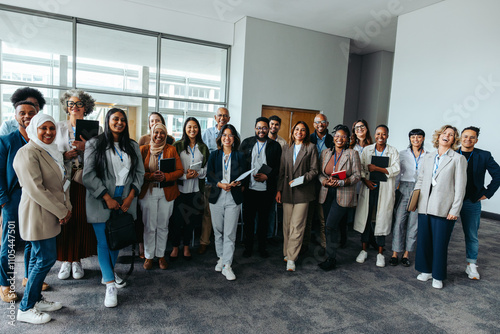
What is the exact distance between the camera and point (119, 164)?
2623 millimetres

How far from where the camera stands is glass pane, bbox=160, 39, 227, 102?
24.1 ft

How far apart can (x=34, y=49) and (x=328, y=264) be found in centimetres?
699

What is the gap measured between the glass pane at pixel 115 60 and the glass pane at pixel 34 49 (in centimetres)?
30

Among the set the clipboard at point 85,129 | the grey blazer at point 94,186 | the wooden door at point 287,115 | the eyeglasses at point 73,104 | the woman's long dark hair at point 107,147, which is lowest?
the grey blazer at point 94,186

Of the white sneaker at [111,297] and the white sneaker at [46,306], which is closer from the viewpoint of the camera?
the white sneaker at [46,306]

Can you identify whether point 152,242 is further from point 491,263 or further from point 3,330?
point 491,263

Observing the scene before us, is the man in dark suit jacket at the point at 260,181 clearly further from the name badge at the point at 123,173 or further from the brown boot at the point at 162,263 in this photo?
the name badge at the point at 123,173

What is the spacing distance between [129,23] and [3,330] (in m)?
6.32

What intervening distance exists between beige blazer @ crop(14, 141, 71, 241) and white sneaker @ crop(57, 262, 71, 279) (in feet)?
3.25

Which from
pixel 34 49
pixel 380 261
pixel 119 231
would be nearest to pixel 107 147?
pixel 119 231

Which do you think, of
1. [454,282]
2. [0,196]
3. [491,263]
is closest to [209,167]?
[0,196]

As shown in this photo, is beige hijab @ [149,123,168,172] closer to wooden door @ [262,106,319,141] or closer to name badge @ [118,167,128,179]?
name badge @ [118,167,128,179]

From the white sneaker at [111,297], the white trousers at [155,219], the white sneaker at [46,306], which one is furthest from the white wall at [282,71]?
the white sneaker at [46,306]

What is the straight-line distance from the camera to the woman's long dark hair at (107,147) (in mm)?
2527
